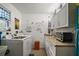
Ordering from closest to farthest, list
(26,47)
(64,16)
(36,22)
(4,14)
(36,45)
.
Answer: (64,16), (4,14), (26,47), (36,22), (36,45)

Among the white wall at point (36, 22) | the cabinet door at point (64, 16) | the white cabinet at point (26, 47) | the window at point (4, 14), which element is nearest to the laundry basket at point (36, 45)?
the white wall at point (36, 22)

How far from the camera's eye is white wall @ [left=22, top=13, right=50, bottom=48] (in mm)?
4414

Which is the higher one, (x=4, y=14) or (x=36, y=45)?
(x=4, y=14)

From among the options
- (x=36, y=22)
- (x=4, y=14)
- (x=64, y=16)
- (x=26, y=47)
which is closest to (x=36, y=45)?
(x=36, y=22)

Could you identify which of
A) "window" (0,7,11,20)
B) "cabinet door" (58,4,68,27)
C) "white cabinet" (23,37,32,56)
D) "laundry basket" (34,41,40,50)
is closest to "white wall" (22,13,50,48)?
"laundry basket" (34,41,40,50)

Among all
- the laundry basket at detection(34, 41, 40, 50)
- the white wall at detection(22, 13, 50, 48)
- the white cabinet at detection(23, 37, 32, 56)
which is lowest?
the laundry basket at detection(34, 41, 40, 50)

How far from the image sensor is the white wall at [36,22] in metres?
4.41

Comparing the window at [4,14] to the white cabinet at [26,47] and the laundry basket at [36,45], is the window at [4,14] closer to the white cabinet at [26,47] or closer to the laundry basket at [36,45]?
the white cabinet at [26,47]

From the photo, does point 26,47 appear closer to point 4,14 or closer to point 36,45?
point 4,14

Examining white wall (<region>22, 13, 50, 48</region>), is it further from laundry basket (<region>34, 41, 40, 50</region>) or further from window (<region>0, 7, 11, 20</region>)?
window (<region>0, 7, 11, 20</region>)

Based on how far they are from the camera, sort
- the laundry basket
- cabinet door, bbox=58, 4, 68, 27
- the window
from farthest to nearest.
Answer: the laundry basket
the window
cabinet door, bbox=58, 4, 68, 27

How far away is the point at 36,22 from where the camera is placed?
4.79 m

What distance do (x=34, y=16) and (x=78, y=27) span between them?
272 cm

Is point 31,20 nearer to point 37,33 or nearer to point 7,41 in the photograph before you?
point 37,33
